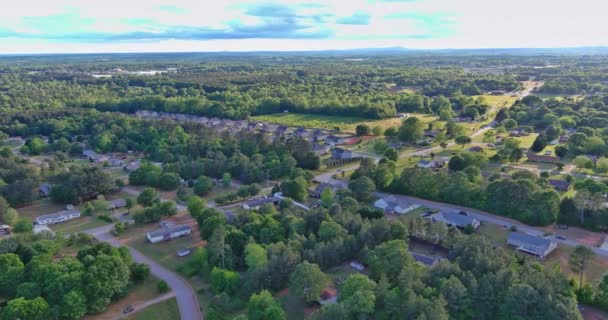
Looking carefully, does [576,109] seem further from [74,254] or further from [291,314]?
[74,254]

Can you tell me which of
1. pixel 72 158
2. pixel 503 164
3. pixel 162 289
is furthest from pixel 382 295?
pixel 72 158

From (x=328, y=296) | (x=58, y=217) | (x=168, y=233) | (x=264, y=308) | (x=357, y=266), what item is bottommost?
(x=58, y=217)

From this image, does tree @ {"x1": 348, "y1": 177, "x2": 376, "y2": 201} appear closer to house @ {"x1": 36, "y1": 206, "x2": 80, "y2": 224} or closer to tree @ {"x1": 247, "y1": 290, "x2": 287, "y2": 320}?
tree @ {"x1": 247, "y1": 290, "x2": 287, "y2": 320}

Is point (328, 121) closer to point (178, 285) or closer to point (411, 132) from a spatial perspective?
point (411, 132)

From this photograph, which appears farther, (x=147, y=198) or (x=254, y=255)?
(x=147, y=198)

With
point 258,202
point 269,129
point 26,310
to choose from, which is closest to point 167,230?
point 258,202

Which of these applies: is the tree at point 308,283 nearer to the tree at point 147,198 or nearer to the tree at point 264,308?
the tree at point 264,308

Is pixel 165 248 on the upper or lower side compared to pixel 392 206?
lower
